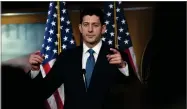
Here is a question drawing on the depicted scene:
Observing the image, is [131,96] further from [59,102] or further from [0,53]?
[0,53]

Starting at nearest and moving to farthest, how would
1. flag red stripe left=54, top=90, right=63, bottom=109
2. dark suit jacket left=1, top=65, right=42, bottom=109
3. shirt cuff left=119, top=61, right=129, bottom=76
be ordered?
shirt cuff left=119, top=61, right=129, bottom=76 → dark suit jacket left=1, top=65, right=42, bottom=109 → flag red stripe left=54, top=90, right=63, bottom=109

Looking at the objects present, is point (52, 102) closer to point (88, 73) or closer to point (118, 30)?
point (88, 73)

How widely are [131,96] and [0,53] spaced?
83cm

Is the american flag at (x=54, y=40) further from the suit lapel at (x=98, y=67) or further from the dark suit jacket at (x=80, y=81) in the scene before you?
the suit lapel at (x=98, y=67)

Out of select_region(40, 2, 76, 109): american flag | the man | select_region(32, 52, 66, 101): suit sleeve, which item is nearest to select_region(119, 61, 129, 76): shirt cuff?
the man

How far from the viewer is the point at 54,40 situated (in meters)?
1.68

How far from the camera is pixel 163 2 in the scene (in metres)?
1.83

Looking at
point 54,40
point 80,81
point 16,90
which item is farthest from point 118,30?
point 16,90

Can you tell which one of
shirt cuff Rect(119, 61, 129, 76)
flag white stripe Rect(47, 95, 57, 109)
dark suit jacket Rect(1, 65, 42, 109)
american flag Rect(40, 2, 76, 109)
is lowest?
flag white stripe Rect(47, 95, 57, 109)

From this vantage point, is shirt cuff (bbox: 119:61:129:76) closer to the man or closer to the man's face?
the man

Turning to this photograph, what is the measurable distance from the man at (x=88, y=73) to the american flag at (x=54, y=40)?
23cm

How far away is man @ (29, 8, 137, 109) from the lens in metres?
1.36

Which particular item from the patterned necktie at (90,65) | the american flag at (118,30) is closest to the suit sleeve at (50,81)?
the patterned necktie at (90,65)

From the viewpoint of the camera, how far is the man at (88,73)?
1.36 m
